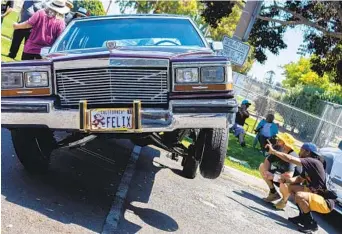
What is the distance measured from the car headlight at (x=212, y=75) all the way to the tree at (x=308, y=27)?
434 inches

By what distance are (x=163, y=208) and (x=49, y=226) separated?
1555 millimetres

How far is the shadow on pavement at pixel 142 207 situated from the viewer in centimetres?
448

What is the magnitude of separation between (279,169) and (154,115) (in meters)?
3.63

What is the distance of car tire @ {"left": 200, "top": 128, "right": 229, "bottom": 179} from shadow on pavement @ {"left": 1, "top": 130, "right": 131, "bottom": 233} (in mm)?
1036

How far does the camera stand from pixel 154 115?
14.4 feet

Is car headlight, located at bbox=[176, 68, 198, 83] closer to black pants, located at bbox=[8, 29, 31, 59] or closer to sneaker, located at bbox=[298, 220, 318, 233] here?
sneaker, located at bbox=[298, 220, 318, 233]

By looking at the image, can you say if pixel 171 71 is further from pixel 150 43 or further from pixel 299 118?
pixel 299 118

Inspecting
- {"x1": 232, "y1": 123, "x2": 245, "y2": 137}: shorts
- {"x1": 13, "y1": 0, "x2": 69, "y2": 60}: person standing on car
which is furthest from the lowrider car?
{"x1": 232, "y1": 123, "x2": 245, "y2": 137}: shorts

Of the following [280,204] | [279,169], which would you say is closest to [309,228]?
[280,204]

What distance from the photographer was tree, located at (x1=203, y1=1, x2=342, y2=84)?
15.8m

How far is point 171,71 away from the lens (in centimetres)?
452

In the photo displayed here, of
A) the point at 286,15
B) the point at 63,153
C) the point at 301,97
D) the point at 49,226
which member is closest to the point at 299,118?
the point at 286,15

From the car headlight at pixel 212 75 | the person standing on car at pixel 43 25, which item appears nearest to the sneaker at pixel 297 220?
the car headlight at pixel 212 75

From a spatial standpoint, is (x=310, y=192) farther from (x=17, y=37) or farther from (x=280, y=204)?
(x=17, y=37)
